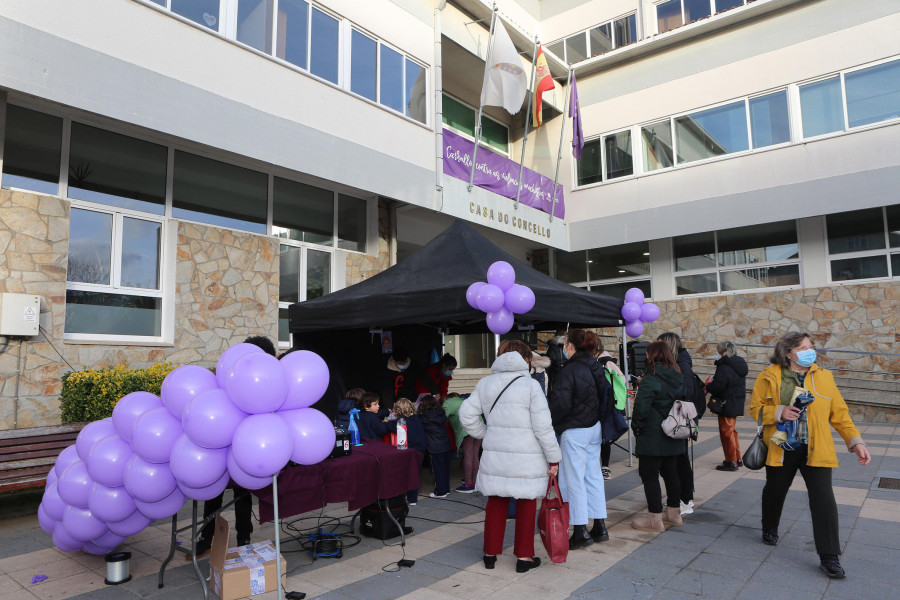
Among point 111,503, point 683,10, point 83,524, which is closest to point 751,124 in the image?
point 683,10

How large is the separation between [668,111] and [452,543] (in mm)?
13567

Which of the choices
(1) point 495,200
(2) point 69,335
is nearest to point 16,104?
(2) point 69,335

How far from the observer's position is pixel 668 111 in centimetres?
1526

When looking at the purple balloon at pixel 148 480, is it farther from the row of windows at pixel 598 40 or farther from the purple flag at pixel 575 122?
the row of windows at pixel 598 40

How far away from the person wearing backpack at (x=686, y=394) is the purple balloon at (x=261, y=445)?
3579mm

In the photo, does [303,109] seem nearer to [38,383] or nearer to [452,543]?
[38,383]

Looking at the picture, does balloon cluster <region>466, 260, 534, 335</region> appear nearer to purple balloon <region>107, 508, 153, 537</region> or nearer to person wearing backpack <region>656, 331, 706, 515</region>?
person wearing backpack <region>656, 331, 706, 515</region>

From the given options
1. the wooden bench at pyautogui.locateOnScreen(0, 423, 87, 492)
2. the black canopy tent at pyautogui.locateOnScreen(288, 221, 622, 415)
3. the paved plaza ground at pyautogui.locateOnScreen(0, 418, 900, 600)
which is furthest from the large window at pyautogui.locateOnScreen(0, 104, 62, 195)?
the paved plaza ground at pyautogui.locateOnScreen(0, 418, 900, 600)

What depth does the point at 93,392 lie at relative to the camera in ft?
22.8

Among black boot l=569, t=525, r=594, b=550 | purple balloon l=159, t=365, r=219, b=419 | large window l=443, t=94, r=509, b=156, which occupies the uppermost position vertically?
large window l=443, t=94, r=509, b=156

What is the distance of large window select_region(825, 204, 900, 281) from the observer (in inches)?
505

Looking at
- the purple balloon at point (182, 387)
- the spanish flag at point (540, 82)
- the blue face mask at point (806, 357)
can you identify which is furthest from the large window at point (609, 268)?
the purple balloon at point (182, 387)

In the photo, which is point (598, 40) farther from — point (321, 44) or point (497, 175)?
point (321, 44)

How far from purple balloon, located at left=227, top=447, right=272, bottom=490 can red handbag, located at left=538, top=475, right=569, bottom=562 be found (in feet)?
6.82
